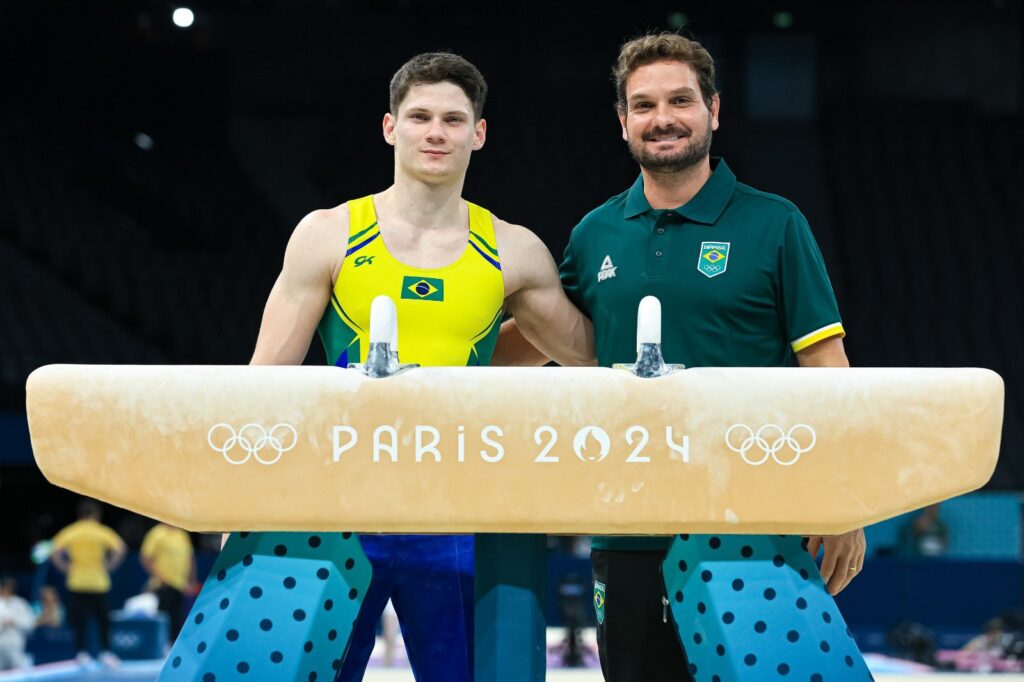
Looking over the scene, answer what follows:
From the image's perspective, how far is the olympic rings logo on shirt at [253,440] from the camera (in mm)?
1938

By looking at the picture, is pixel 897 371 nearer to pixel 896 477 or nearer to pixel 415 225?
pixel 896 477

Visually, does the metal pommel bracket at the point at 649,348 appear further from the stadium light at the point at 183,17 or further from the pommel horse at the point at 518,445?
the stadium light at the point at 183,17

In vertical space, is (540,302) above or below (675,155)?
below

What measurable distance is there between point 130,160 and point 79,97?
1.22 m

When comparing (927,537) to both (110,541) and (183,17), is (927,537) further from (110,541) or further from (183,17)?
(183,17)

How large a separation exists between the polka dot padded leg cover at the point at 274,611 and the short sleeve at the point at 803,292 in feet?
3.12

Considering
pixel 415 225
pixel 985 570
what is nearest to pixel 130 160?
pixel 985 570

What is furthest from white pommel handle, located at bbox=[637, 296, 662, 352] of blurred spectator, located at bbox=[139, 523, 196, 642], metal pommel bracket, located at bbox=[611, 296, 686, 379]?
blurred spectator, located at bbox=[139, 523, 196, 642]

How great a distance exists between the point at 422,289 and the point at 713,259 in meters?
0.58

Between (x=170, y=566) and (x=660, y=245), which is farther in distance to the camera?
(x=170, y=566)

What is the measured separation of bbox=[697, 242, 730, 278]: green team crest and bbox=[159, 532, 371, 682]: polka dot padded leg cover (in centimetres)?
88

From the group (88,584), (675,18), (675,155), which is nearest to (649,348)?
(675,155)

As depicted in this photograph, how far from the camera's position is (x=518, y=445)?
194cm

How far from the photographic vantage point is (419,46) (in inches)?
604
